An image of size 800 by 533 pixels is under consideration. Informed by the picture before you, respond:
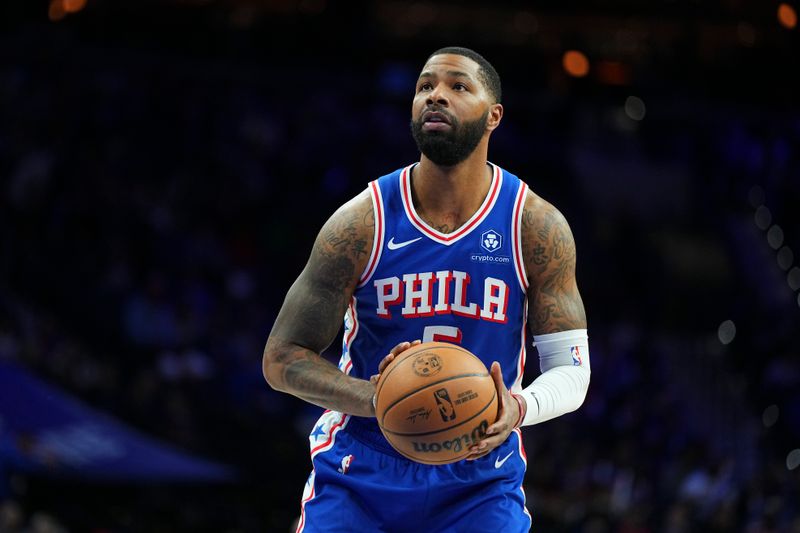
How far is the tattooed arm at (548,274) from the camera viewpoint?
15.8ft

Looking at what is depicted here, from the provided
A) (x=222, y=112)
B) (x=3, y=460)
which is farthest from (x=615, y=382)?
(x=3, y=460)

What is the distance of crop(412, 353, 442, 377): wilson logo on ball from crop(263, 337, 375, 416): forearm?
1.03ft

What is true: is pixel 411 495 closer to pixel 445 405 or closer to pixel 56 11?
pixel 445 405

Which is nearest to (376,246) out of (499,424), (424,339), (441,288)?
(441,288)

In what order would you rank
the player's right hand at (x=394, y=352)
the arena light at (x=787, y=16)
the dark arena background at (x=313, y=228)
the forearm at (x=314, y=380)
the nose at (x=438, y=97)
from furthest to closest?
the arena light at (x=787, y=16) → the dark arena background at (x=313, y=228) → the nose at (x=438, y=97) → the forearm at (x=314, y=380) → the player's right hand at (x=394, y=352)

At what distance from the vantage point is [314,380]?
4.60 m

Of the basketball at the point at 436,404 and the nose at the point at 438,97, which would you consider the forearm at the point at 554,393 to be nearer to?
the basketball at the point at 436,404

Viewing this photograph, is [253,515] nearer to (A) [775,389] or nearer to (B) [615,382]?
(B) [615,382]

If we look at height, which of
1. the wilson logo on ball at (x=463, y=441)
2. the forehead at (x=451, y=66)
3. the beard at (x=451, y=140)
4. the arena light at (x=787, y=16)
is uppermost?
the arena light at (x=787, y=16)

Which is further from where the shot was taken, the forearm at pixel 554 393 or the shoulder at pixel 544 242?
the shoulder at pixel 544 242

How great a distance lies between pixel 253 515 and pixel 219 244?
15.0 ft

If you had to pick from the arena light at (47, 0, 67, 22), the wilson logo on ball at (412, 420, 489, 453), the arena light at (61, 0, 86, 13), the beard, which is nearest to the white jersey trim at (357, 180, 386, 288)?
the beard

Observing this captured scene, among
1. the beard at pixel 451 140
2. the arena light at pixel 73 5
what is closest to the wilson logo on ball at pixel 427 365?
the beard at pixel 451 140

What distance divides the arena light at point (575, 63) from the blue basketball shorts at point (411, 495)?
1318cm
